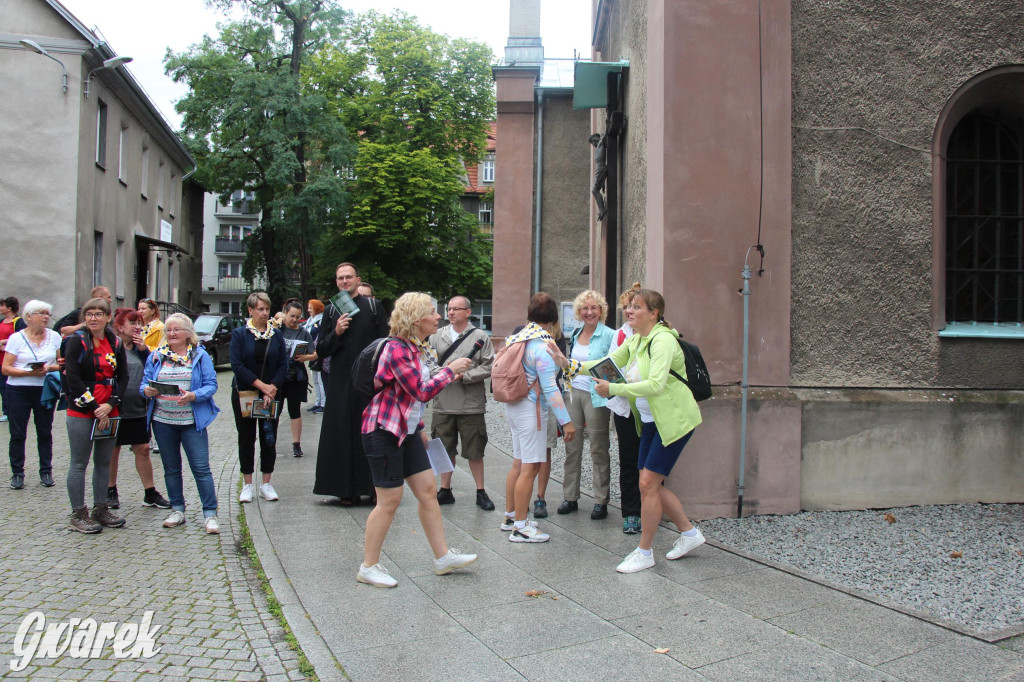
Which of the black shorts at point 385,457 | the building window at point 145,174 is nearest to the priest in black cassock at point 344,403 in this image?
the black shorts at point 385,457

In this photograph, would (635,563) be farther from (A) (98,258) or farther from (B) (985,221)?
(A) (98,258)

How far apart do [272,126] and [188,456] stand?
26.0 metres

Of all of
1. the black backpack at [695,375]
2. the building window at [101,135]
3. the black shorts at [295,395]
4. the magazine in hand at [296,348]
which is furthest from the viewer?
the building window at [101,135]

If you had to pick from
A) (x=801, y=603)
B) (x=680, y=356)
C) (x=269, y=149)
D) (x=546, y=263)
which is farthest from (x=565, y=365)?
(x=269, y=149)

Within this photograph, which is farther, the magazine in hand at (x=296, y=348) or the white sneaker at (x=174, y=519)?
the magazine in hand at (x=296, y=348)

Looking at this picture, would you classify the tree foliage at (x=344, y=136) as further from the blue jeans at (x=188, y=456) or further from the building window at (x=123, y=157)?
the blue jeans at (x=188, y=456)

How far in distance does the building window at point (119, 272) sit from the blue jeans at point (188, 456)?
18.1m

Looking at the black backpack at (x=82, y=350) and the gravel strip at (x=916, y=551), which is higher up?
the black backpack at (x=82, y=350)

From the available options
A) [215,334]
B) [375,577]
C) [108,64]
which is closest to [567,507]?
[375,577]

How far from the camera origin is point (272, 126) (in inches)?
1187

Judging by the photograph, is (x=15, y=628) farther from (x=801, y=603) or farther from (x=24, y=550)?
(x=801, y=603)

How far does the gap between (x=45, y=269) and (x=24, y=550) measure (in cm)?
1544

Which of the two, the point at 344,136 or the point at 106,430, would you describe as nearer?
the point at 106,430

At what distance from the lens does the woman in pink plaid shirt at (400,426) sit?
499 cm
